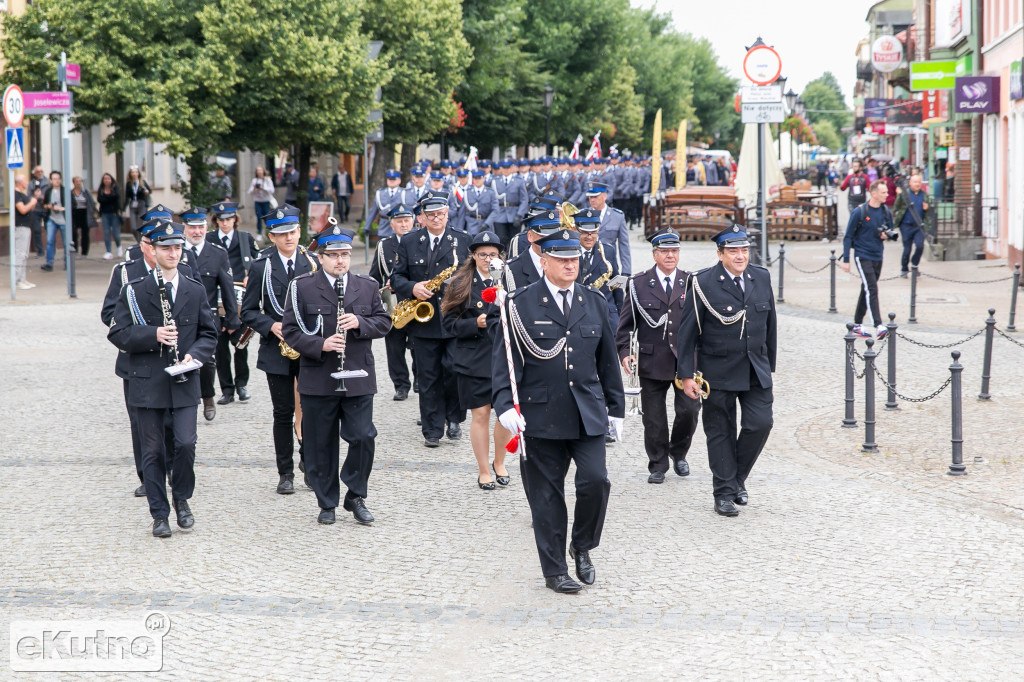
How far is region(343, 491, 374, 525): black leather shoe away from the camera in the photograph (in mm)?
8414

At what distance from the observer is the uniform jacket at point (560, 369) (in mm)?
6957

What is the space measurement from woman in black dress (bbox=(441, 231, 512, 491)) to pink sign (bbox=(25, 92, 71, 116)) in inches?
539

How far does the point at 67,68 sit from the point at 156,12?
3190mm

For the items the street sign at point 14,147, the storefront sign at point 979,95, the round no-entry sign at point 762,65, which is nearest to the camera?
the round no-entry sign at point 762,65

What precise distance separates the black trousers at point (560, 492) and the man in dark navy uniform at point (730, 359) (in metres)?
1.72

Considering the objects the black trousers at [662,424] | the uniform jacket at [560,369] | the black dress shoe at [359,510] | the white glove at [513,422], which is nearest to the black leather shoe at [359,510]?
the black dress shoe at [359,510]

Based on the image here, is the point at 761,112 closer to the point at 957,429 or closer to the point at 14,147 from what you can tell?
the point at 957,429

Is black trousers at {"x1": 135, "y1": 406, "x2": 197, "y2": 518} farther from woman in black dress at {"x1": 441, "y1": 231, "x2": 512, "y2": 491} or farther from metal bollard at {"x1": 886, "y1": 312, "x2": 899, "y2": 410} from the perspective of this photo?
metal bollard at {"x1": 886, "y1": 312, "x2": 899, "y2": 410}

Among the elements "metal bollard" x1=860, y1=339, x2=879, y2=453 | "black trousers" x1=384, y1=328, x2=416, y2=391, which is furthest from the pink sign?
"metal bollard" x1=860, y1=339, x2=879, y2=453

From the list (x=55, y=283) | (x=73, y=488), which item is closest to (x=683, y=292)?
(x=73, y=488)

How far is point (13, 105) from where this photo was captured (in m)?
20.8

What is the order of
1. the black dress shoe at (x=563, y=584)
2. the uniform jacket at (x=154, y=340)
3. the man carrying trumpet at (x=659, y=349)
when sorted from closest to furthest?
the black dress shoe at (x=563, y=584) < the uniform jacket at (x=154, y=340) < the man carrying trumpet at (x=659, y=349)

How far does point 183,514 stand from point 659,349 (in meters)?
3.44

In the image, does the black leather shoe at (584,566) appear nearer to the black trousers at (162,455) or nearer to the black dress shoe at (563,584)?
the black dress shoe at (563,584)
